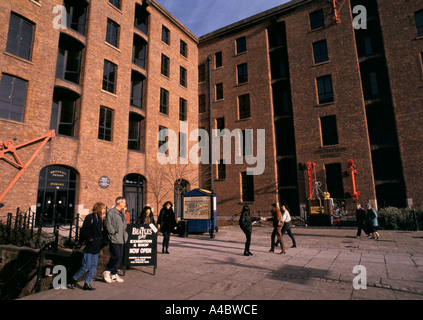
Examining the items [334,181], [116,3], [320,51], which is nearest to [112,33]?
[116,3]

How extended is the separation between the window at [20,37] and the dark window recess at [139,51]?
7.91 metres

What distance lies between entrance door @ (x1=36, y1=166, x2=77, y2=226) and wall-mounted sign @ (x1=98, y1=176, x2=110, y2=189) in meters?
1.55

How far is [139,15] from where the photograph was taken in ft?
72.5

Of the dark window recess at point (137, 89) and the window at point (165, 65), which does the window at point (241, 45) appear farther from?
the dark window recess at point (137, 89)

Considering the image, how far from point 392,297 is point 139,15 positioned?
2568 cm

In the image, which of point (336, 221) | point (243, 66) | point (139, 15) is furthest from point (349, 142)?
point (139, 15)

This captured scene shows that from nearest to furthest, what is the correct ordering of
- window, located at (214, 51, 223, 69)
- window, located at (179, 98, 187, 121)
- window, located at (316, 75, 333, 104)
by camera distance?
window, located at (316, 75, 333, 104)
window, located at (179, 98, 187, 121)
window, located at (214, 51, 223, 69)

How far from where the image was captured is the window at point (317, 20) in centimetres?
2170

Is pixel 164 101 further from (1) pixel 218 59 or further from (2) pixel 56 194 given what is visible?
(2) pixel 56 194

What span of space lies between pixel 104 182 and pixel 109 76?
811 centimetres

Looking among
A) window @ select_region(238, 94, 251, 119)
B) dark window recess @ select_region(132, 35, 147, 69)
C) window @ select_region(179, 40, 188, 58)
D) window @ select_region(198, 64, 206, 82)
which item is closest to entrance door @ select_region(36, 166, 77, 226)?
dark window recess @ select_region(132, 35, 147, 69)

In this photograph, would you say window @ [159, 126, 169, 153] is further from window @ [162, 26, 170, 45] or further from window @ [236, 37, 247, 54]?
window @ [236, 37, 247, 54]

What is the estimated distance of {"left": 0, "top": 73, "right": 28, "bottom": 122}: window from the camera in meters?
12.9
